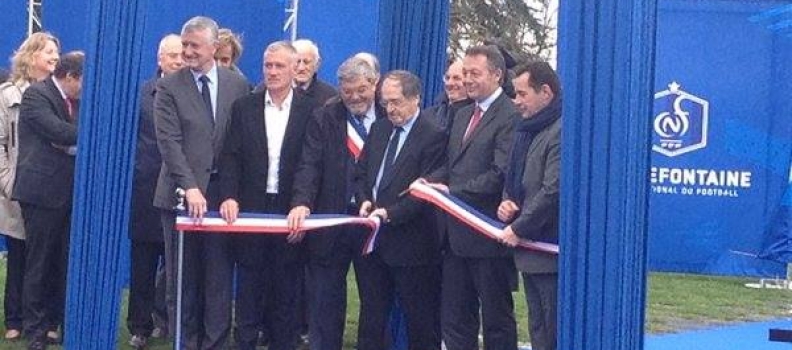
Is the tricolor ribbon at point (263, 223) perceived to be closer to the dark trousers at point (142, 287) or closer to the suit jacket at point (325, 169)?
the suit jacket at point (325, 169)

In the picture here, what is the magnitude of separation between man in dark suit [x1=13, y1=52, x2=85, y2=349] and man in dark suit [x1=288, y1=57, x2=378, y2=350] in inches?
55.6

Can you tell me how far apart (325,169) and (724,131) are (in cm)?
693

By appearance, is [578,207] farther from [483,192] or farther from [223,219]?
[223,219]

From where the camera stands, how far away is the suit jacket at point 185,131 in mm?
7363

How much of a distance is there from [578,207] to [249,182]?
2506 millimetres

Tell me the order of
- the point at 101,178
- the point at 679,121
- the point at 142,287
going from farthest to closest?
the point at 679,121 < the point at 142,287 < the point at 101,178

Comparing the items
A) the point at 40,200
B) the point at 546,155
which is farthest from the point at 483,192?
the point at 40,200

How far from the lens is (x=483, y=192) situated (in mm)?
7039

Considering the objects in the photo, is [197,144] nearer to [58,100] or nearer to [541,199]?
[58,100]

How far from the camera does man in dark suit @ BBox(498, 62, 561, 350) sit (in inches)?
254

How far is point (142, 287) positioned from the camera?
8453mm

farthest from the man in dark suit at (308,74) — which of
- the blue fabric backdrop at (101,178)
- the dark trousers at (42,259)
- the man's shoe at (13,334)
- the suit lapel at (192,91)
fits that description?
the man's shoe at (13,334)

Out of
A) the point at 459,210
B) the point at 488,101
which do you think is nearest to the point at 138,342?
the point at 459,210

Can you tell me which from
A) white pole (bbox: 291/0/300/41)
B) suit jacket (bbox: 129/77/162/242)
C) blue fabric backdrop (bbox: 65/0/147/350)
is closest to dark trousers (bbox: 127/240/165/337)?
suit jacket (bbox: 129/77/162/242)
